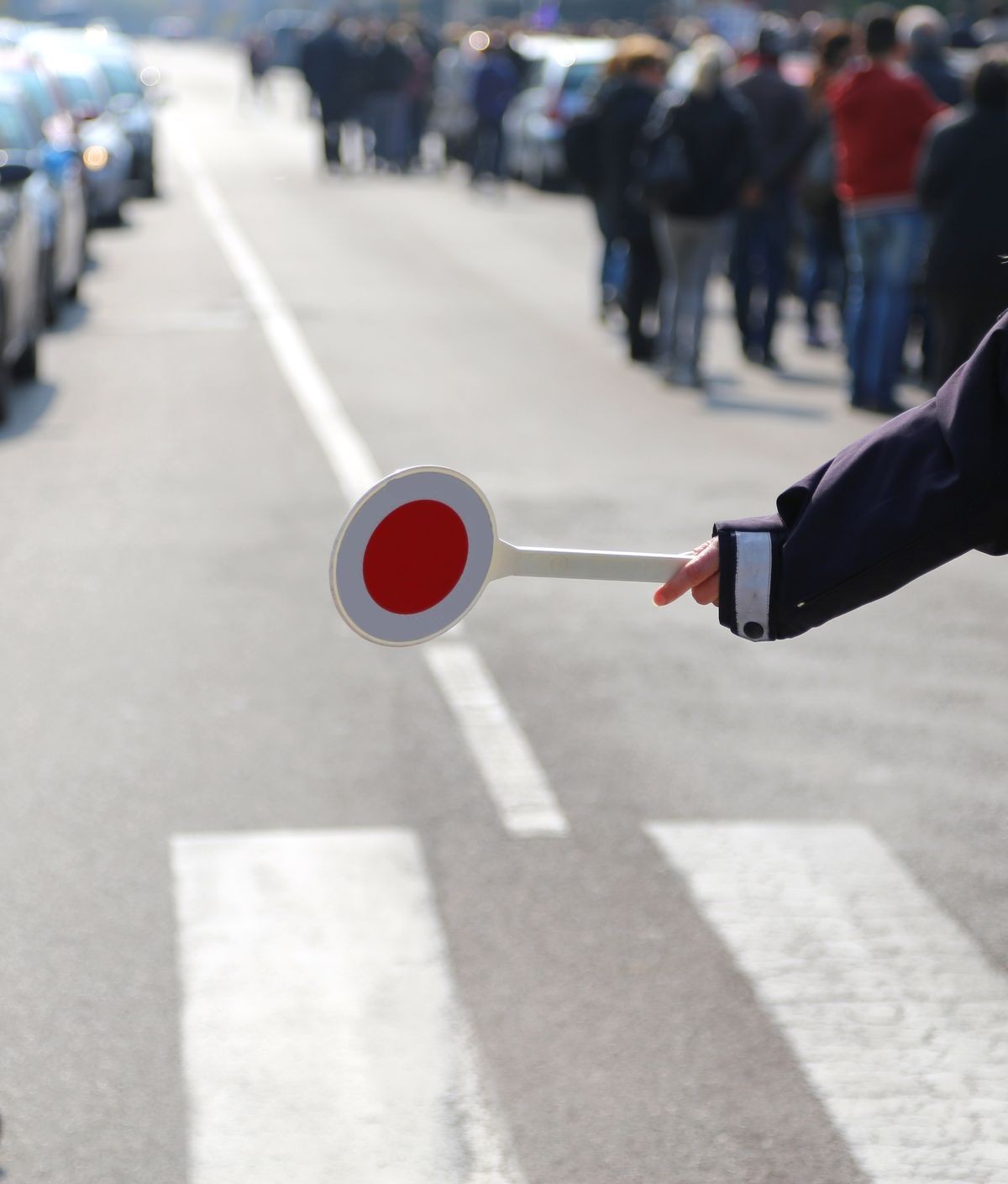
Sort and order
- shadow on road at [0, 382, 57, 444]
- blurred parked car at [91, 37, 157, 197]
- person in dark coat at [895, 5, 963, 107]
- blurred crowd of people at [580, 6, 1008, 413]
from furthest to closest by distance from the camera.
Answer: blurred parked car at [91, 37, 157, 197] < person in dark coat at [895, 5, 963, 107] < shadow on road at [0, 382, 57, 444] < blurred crowd of people at [580, 6, 1008, 413]

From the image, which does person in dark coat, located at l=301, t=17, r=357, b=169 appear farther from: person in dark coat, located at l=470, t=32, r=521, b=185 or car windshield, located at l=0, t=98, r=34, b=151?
car windshield, located at l=0, t=98, r=34, b=151

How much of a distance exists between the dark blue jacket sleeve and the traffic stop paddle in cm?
16

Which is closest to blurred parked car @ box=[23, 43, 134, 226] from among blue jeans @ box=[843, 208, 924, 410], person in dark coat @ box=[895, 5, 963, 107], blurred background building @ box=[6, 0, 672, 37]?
person in dark coat @ box=[895, 5, 963, 107]

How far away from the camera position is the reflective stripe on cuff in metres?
2.79

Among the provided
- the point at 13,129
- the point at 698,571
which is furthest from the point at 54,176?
the point at 698,571

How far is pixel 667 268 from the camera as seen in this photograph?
1309 cm

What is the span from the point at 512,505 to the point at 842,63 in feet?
19.8

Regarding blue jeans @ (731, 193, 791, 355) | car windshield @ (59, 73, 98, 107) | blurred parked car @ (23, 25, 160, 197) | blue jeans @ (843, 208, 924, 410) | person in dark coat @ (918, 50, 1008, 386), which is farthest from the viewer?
blurred parked car @ (23, 25, 160, 197)

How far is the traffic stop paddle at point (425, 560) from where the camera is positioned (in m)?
2.66

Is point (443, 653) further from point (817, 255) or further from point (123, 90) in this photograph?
point (123, 90)

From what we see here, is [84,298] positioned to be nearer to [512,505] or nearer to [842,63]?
[842,63]

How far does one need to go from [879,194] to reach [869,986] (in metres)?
8.06

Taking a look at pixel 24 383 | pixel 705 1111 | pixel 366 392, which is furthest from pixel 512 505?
pixel 705 1111

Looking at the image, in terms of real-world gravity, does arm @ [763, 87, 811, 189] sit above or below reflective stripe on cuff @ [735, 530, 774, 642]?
below
